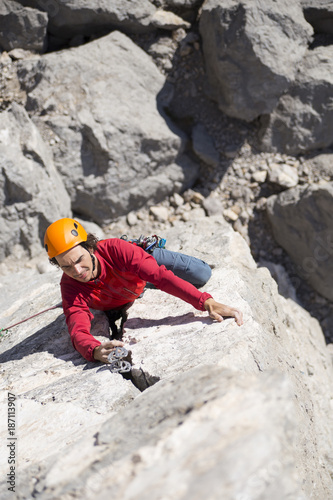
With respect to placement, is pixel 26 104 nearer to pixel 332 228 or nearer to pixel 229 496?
pixel 332 228

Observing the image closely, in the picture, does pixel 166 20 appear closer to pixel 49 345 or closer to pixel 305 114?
pixel 305 114

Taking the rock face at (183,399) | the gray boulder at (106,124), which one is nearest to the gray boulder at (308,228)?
the rock face at (183,399)

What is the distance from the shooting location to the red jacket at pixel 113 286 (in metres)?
3.75

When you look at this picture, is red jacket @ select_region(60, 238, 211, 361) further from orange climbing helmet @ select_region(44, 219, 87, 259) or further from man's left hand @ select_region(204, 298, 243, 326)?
orange climbing helmet @ select_region(44, 219, 87, 259)

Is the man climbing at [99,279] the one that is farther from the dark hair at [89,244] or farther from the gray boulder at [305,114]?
the gray boulder at [305,114]

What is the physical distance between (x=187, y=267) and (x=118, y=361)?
4.60ft

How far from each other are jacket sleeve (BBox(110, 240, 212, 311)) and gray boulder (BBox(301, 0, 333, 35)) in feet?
21.0

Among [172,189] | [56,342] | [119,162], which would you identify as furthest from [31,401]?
[172,189]

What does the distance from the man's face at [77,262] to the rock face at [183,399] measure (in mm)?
828

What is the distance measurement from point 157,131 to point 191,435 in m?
6.51

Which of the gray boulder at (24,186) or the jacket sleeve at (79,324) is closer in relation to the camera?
the jacket sleeve at (79,324)

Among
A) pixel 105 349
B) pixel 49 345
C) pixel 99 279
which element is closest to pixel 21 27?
pixel 99 279

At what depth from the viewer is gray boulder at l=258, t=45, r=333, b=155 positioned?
7.37 metres

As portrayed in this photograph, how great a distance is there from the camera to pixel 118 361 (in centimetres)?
357
